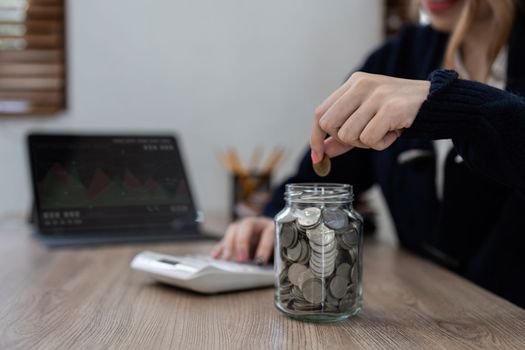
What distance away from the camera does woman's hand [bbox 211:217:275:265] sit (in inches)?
34.3

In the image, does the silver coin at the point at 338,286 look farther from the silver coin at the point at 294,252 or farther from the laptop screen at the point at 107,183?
the laptop screen at the point at 107,183

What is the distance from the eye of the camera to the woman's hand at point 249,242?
2.86ft

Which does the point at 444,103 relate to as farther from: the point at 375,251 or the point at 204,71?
the point at 204,71

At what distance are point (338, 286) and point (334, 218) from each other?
0.07 m

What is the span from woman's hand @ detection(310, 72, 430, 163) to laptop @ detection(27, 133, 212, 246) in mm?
546

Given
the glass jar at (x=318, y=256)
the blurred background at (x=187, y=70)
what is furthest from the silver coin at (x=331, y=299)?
the blurred background at (x=187, y=70)

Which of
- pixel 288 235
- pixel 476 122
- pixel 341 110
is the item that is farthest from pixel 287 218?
pixel 476 122

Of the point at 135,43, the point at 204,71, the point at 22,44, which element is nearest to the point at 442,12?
the point at 204,71

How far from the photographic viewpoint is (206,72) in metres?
1.88

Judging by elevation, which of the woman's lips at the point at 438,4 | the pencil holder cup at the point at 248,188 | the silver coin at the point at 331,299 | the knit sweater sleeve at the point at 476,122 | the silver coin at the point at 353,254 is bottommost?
the pencil holder cup at the point at 248,188

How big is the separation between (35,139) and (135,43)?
79cm

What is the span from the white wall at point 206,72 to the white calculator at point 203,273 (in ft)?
3.52

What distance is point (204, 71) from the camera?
1878 millimetres

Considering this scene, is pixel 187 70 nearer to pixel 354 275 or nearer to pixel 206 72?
pixel 206 72
